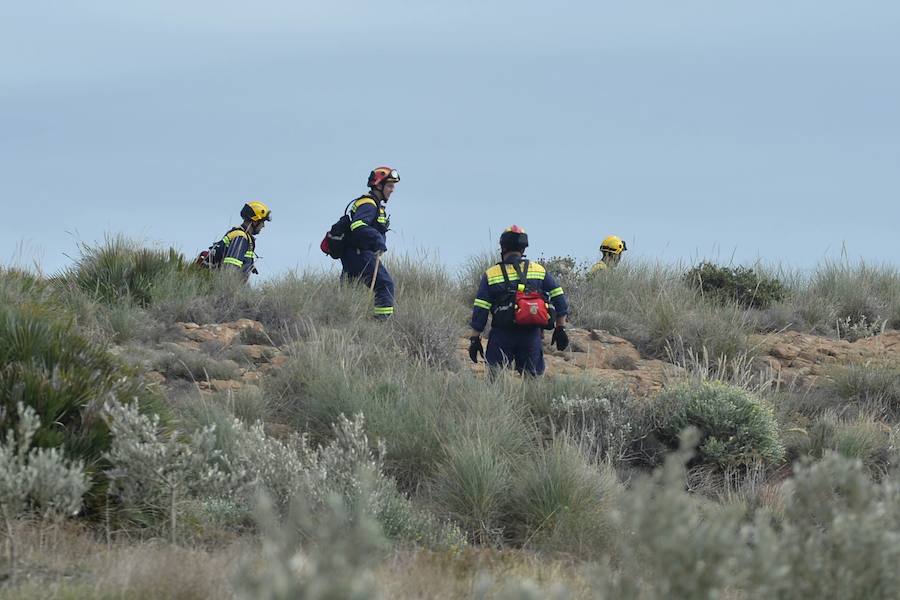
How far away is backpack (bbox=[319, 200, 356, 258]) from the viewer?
1612 cm

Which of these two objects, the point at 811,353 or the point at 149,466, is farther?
the point at 811,353

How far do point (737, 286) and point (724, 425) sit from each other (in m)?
7.82

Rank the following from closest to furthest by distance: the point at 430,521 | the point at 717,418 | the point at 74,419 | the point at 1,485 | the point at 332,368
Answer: the point at 1,485 < the point at 74,419 < the point at 430,521 < the point at 717,418 < the point at 332,368

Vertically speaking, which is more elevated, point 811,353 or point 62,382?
point 62,382

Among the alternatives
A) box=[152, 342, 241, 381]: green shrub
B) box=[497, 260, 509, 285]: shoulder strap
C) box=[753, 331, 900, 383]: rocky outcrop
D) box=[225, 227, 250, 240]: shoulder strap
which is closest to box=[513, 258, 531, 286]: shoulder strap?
box=[497, 260, 509, 285]: shoulder strap

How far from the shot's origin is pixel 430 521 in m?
8.04

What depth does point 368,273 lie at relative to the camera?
16.3 m

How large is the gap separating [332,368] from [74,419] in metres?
4.48

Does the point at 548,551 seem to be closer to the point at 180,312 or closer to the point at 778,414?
the point at 778,414

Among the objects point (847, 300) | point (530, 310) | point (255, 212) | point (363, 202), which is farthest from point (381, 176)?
point (847, 300)

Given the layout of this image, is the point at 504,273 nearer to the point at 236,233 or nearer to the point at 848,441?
the point at 848,441

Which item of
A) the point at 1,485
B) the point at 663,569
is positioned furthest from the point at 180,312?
the point at 663,569

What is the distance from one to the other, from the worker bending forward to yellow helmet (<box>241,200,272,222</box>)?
6658mm

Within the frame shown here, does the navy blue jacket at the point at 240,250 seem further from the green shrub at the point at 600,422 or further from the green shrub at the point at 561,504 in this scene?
the green shrub at the point at 561,504
